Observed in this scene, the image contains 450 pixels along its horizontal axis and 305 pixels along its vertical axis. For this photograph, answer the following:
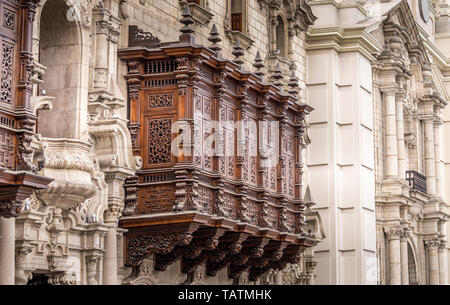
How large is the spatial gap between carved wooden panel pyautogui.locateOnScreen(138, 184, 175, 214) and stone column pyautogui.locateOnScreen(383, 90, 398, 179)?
576 inches

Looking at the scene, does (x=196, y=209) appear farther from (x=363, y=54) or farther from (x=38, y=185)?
(x=363, y=54)

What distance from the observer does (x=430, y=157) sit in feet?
135

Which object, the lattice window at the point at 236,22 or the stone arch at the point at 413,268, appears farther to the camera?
the stone arch at the point at 413,268

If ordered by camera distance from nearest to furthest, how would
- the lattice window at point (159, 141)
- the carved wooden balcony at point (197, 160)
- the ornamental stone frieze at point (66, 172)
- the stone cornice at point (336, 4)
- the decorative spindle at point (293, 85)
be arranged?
the ornamental stone frieze at point (66, 172)
the carved wooden balcony at point (197, 160)
the lattice window at point (159, 141)
the decorative spindle at point (293, 85)
the stone cornice at point (336, 4)

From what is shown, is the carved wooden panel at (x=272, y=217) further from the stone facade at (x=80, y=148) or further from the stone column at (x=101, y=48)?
the stone column at (x=101, y=48)

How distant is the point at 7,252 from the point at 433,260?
23518 millimetres

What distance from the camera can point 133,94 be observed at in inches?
958


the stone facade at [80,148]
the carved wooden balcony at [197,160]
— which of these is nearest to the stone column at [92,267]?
the stone facade at [80,148]

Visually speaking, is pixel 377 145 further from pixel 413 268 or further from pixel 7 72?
pixel 7 72

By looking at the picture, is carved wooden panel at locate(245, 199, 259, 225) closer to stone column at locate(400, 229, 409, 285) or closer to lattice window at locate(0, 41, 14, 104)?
lattice window at locate(0, 41, 14, 104)

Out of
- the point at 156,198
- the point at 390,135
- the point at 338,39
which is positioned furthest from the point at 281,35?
the point at 156,198

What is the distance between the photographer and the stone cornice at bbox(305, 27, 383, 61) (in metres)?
34.7

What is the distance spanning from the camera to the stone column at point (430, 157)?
134 ft

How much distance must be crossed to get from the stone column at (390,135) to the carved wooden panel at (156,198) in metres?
14.6
